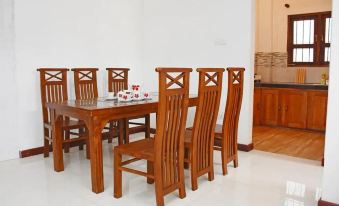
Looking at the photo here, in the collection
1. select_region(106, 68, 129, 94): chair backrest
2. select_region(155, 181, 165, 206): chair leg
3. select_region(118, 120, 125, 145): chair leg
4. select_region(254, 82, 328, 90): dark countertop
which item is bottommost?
select_region(155, 181, 165, 206): chair leg

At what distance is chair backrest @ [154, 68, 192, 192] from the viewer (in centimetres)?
227

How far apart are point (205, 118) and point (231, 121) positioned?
563 mm

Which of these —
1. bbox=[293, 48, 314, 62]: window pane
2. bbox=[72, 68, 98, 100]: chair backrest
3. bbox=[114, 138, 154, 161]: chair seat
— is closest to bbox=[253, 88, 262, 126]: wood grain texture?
bbox=[293, 48, 314, 62]: window pane

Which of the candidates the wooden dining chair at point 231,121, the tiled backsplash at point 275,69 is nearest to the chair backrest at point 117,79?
the wooden dining chair at point 231,121

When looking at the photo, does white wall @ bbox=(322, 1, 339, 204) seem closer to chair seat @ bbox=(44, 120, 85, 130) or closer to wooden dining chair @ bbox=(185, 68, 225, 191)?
wooden dining chair @ bbox=(185, 68, 225, 191)

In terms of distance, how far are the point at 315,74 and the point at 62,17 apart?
432cm

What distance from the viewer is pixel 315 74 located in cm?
557

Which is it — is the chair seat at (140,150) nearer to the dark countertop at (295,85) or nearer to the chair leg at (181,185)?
the chair leg at (181,185)

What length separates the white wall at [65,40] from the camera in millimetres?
3729

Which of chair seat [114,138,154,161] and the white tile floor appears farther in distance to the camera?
the white tile floor

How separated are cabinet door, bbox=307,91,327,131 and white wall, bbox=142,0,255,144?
164 centimetres

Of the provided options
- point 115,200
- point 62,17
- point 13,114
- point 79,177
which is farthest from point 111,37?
point 115,200

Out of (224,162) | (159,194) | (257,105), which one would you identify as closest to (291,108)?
(257,105)

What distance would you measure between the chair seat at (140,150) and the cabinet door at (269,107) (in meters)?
3.45
